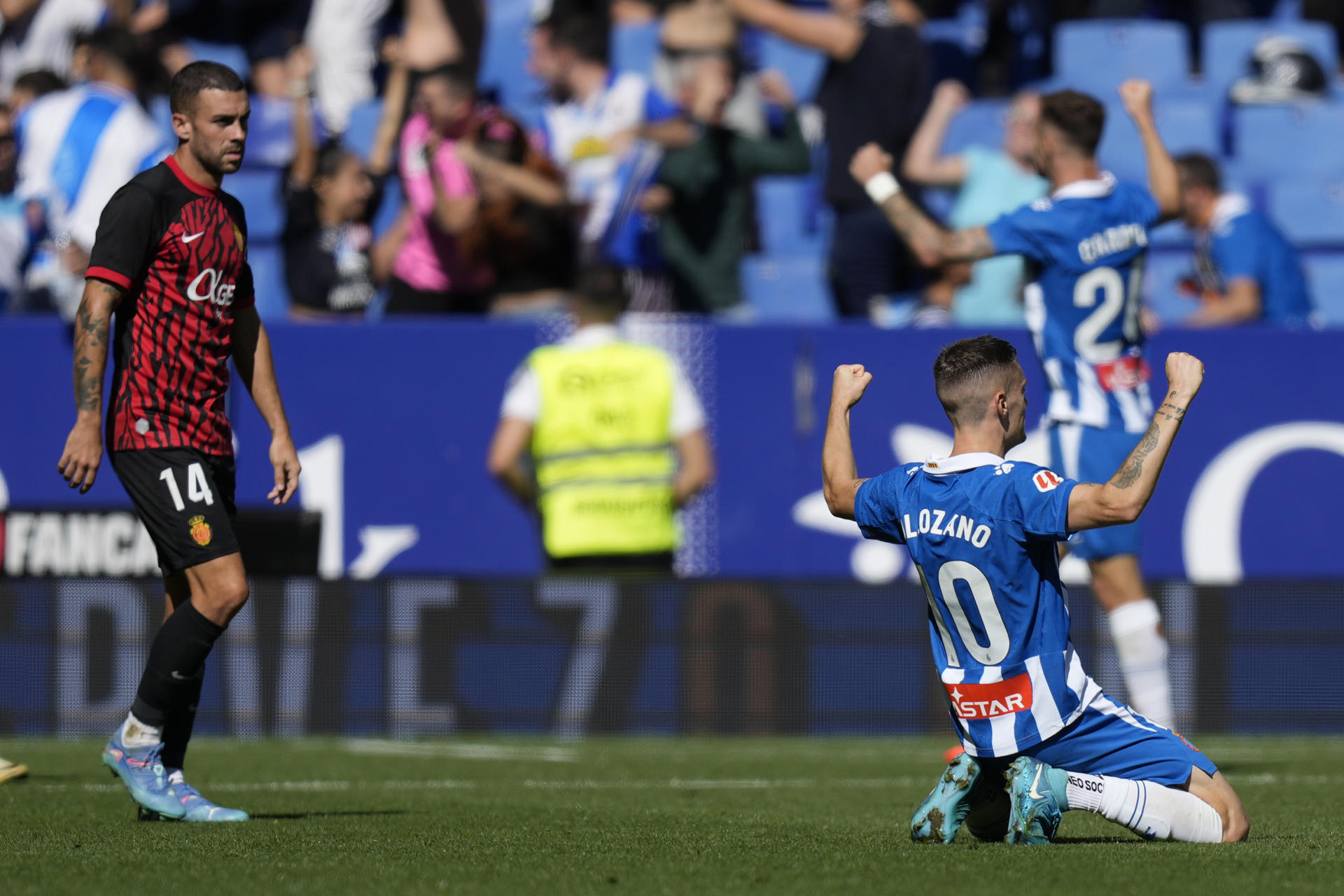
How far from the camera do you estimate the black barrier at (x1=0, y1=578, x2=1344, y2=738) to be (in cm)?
847

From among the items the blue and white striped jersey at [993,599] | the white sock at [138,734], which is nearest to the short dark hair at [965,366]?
the blue and white striped jersey at [993,599]

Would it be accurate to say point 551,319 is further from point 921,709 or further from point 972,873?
point 972,873

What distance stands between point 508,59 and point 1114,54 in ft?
14.1

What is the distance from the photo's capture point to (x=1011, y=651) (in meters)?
4.54

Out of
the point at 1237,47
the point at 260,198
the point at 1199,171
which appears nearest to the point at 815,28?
the point at 1199,171

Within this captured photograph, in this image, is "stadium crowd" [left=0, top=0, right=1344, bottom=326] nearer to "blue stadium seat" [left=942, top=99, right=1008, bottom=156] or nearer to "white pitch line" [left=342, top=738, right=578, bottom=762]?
"blue stadium seat" [left=942, top=99, right=1008, bottom=156]

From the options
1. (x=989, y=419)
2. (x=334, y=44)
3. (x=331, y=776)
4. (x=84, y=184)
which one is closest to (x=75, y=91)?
(x=84, y=184)

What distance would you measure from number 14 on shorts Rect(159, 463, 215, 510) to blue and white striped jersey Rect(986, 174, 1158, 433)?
2.96 metres

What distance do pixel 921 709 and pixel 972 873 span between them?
461 cm

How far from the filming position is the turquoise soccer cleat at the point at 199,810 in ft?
17.1

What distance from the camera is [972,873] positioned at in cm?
405

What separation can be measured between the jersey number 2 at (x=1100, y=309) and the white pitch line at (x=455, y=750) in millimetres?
2594

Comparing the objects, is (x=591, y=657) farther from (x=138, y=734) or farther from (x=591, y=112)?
(x=591, y=112)

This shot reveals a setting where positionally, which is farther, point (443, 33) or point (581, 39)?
point (443, 33)
